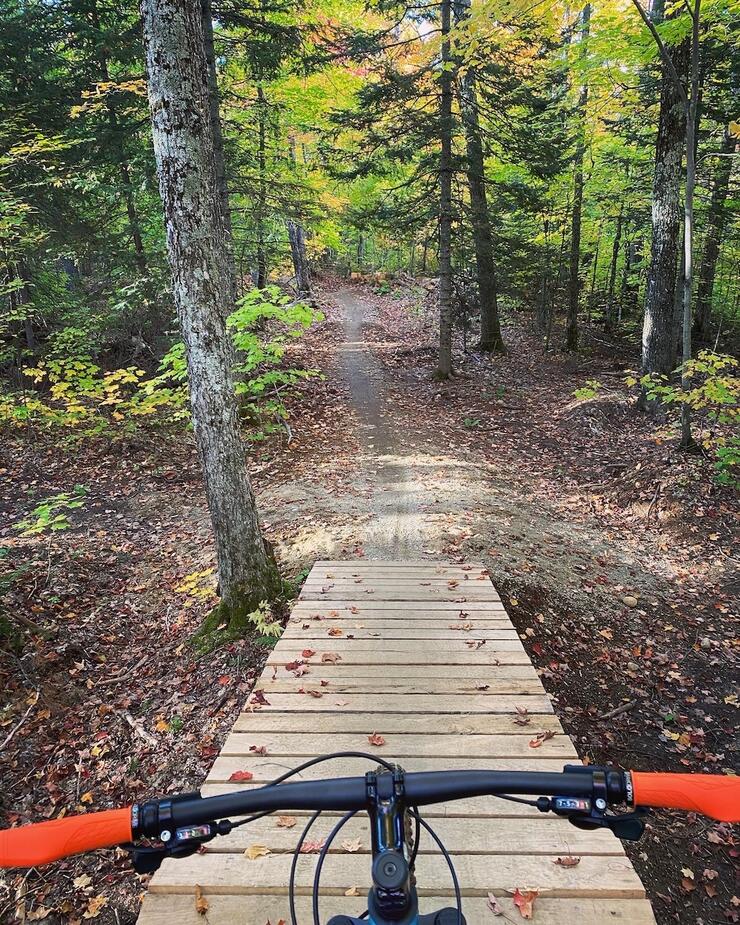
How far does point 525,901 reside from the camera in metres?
2.34

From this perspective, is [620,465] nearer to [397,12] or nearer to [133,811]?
Result: [133,811]

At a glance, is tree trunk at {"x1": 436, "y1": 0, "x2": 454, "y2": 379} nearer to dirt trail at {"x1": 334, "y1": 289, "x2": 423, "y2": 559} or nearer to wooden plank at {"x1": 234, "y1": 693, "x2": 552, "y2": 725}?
dirt trail at {"x1": 334, "y1": 289, "x2": 423, "y2": 559}

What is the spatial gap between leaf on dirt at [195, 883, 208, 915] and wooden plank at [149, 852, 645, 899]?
0.11ft

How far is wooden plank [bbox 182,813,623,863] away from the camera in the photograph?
8.48 feet

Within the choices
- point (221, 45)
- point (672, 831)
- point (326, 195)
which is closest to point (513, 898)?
point (672, 831)

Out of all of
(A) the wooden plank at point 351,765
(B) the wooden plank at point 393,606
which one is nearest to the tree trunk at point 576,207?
(B) the wooden plank at point 393,606

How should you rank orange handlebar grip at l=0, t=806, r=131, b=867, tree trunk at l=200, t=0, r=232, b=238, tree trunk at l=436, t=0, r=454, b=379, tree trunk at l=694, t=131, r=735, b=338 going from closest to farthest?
orange handlebar grip at l=0, t=806, r=131, b=867 → tree trunk at l=200, t=0, r=232, b=238 → tree trunk at l=436, t=0, r=454, b=379 → tree trunk at l=694, t=131, r=735, b=338

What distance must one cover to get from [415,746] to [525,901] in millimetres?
1072

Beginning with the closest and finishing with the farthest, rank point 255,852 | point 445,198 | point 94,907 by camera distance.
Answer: point 255,852 < point 94,907 < point 445,198

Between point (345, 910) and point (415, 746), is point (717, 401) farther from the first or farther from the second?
point (345, 910)

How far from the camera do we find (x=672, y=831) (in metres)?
4.11

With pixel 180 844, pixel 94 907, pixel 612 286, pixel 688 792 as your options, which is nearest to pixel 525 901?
pixel 688 792

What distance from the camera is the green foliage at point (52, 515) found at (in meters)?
6.38

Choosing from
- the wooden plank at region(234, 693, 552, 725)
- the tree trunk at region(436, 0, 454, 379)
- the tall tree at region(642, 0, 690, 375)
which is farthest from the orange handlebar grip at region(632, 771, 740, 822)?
the tree trunk at region(436, 0, 454, 379)
